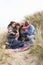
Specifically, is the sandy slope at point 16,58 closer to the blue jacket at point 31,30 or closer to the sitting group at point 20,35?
the sitting group at point 20,35

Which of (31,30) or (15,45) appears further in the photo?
(31,30)

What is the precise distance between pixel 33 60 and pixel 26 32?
0.39 m

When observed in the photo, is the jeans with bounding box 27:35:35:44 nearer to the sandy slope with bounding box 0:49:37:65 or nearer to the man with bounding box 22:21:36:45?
the man with bounding box 22:21:36:45

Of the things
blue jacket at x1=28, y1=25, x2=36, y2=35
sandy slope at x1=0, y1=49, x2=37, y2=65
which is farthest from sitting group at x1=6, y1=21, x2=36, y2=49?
sandy slope at x1=0, y1=49, x2=37, y2=65

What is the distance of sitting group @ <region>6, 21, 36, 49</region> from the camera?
2104mm

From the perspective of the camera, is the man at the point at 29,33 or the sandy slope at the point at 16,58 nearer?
the sandy slope at the point at 16,58

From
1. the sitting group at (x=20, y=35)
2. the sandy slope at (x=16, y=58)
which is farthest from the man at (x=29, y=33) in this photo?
the sandy slope at (x=16, y=58)

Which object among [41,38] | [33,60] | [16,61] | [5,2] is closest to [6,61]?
[16,61]

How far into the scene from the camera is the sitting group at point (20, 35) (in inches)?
82.8

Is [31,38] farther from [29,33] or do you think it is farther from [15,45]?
[15,45]

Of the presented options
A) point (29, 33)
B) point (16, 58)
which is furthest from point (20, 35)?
point (16, 58)

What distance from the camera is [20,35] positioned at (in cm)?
220

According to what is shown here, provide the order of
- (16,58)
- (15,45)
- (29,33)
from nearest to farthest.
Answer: (16,58) < (15,45) < (29,33)

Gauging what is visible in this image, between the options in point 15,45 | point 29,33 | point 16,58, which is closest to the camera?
point 16,58
